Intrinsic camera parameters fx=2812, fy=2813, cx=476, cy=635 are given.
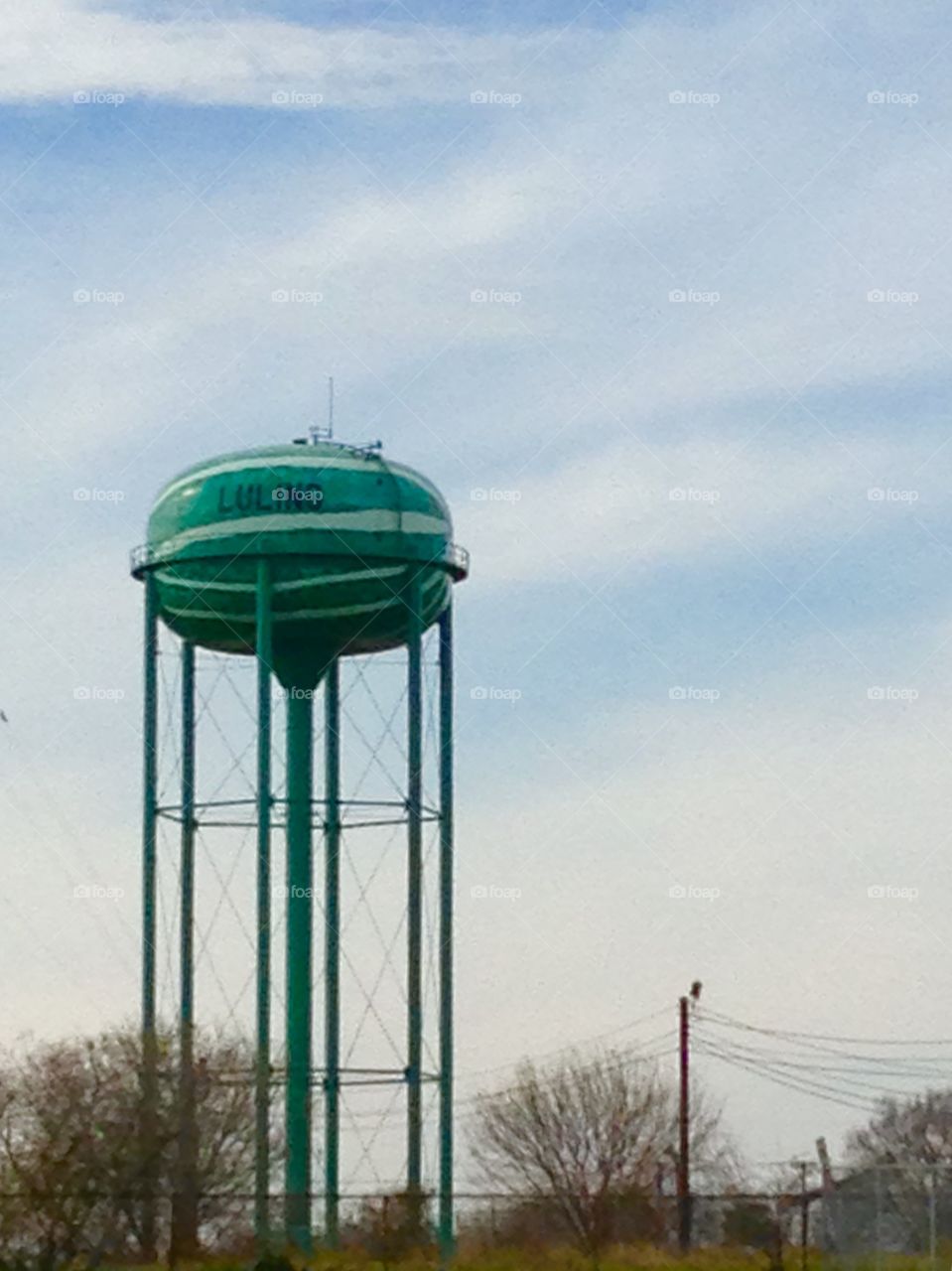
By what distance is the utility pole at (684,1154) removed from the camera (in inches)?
1586

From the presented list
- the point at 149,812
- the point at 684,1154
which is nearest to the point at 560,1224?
the point at 684,1154

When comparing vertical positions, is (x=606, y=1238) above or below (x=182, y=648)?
below

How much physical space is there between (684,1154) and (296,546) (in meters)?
11.0

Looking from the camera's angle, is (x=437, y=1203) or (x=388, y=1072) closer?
(x=437, y=1203)

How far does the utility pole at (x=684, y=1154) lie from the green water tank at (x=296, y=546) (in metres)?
8.92

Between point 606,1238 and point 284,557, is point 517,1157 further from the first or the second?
point 284,557

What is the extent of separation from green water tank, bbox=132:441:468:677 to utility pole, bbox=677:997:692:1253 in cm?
892

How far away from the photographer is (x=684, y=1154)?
4247 cm

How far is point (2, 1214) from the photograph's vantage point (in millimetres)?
32438

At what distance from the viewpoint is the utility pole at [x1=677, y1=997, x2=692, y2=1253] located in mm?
40281

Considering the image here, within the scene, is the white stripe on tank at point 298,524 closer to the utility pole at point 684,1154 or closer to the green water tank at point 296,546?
the green water tank at point 296,546

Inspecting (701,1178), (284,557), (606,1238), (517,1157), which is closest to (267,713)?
(284,557)

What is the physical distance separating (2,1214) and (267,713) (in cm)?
1009

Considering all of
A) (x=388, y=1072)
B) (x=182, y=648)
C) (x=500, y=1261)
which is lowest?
(x=500, y=1261)
